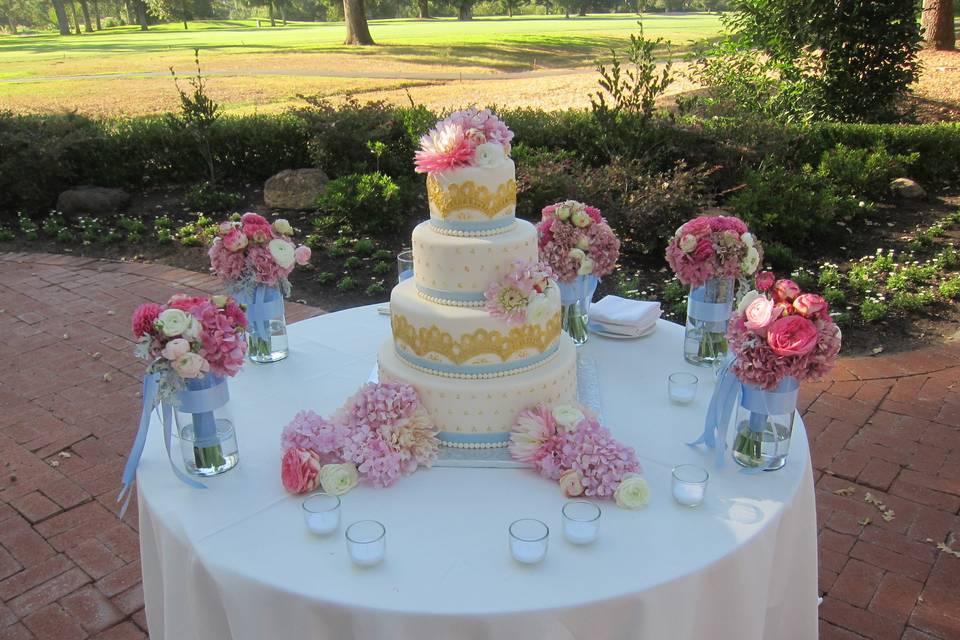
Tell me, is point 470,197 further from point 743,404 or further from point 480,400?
point 743,404

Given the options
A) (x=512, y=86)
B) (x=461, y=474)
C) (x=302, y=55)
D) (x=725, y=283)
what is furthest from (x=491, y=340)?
(x=302, y=55)

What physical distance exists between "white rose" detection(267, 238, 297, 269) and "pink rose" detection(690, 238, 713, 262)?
1.75 m

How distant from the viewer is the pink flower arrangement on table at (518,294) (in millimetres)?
2338

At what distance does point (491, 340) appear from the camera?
7.84 ft

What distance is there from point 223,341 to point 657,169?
7322 mm

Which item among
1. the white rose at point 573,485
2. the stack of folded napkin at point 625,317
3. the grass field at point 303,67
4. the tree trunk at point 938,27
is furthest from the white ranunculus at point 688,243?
the tree trunk at point 938,27

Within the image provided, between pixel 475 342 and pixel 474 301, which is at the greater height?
pixel 474 301

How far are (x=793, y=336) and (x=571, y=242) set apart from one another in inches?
49.6

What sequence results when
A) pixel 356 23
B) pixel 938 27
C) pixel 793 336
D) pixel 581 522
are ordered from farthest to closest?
pixel 356 23, pixel 938 27, pixel 793 336, pixel 581 522

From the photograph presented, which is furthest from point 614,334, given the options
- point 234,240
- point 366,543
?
point 366,543

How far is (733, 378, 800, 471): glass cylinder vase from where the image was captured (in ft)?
7.47

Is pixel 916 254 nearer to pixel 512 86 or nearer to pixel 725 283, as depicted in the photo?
pixel 725 283

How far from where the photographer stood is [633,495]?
84.4 inches

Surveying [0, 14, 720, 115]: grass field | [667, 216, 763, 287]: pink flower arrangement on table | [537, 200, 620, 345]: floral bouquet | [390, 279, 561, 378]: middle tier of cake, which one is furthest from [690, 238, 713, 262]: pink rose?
[0, 14, 720, 115]: grass field
